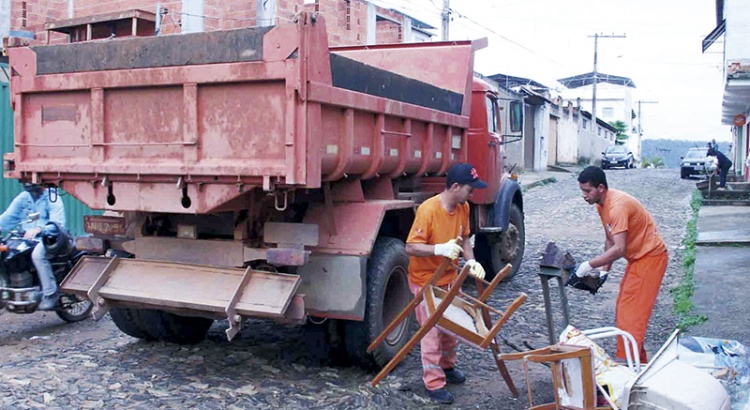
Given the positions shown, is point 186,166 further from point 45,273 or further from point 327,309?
point 45,273

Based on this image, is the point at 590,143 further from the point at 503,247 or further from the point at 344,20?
the point at 503,247

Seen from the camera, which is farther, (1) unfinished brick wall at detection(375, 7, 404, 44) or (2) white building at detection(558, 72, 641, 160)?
(2) white building at detection(558, 72, 641, 160)

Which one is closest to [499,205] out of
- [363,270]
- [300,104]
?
[363,270]

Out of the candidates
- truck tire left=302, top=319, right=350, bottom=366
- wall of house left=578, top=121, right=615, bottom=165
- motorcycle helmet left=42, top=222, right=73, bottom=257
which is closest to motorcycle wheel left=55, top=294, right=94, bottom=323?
motorcycle helmet left=42, top=222, right=73, bottom=257

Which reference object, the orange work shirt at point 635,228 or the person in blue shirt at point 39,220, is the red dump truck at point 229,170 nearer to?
the person in blue shirt at point 39,220

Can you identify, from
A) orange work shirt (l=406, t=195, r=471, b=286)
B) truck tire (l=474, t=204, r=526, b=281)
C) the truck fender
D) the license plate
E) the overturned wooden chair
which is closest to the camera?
the overturned wooden chair

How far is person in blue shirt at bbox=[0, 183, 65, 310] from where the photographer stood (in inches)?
264

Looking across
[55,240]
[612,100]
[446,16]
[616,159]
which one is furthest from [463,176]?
[612,100]

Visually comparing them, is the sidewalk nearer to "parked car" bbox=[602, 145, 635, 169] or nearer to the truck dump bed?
the truck dump bed

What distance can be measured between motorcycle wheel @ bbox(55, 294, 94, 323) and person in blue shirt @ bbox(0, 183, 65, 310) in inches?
6.7

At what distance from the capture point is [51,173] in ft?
18.1

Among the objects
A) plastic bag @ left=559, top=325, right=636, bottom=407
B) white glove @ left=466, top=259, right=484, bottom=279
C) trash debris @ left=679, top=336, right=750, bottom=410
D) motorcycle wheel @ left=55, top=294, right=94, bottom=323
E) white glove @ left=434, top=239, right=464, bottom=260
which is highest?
white glove @ left=434, top=239, right=464, bottom=260

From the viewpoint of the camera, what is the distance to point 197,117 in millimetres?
5035

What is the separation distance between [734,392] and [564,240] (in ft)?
29.4
